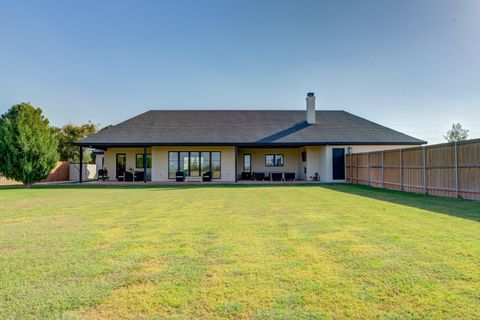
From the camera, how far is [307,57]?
17922mm

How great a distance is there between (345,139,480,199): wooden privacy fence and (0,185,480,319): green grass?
12.8ft

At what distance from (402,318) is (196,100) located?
27641 millimetres

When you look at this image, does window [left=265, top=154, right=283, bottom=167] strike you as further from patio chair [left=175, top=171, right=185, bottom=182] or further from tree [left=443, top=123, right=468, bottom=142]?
tree [left=443, top=123, right=468, bottom=142]

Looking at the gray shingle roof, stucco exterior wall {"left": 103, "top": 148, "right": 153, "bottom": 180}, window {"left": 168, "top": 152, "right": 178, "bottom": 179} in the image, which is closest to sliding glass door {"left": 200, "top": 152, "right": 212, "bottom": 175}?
the gray shingle roof

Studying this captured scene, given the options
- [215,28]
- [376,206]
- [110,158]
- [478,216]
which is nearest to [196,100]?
[110,158]

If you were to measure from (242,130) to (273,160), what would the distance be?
3.72 meters

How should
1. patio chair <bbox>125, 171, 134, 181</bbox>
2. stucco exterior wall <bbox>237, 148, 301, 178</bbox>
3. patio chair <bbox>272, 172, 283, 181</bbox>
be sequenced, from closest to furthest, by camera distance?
patio chair <bbox>125, 171, 134, 181</bbox>, patio chair <bbox>272, 172, 283, 181</bbox>, stucco exterior wall <bbox>237, 148, 301, 178</bbox>

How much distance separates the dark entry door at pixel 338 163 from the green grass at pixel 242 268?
40.8ft

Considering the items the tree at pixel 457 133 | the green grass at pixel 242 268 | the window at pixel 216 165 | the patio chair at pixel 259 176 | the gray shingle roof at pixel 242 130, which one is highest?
the tree at pixel 457 133

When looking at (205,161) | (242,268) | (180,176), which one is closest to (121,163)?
(180,176)

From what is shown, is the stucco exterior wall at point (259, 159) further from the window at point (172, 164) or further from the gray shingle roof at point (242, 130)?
the gray shingle roof at point (242, 130)

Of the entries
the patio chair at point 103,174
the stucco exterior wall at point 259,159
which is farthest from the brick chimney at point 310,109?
the patio chair at point 103,174

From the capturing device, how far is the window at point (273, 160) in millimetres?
22312

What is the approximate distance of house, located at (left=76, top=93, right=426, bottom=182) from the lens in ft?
61.6
